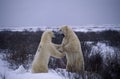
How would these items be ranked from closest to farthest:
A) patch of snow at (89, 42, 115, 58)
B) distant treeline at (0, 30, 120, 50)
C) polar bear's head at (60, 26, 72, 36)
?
polar bear's head at (60, 26, 72, 36)
patch of snow at (89, 42, 115, 58)
distant treeline at (0, 30, 120, 50)

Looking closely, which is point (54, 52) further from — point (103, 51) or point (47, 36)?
point (103, 51)

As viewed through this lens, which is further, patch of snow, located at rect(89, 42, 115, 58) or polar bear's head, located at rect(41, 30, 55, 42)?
patch of snow, located at rect(89, 42, 115, 58)

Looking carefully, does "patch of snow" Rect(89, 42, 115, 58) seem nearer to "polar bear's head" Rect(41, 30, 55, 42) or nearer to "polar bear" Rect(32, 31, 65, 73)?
"polar bear's head" Rect(41, 30, 55, 42)

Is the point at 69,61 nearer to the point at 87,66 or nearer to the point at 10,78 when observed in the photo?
the point at 87,66

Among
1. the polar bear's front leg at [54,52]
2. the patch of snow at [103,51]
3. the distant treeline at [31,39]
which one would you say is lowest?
the patch of snow at [103,51]

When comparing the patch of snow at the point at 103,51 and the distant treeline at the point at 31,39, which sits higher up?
the distant treeline at the point at 31,39

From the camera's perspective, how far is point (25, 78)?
13.0 feet

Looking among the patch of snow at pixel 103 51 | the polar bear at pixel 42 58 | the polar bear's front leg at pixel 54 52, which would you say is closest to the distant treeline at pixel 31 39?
the patch of snow at pixel 103 51

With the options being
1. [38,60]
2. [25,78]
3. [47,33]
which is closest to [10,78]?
[25,78]

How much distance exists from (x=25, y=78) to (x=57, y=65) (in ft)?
8.38

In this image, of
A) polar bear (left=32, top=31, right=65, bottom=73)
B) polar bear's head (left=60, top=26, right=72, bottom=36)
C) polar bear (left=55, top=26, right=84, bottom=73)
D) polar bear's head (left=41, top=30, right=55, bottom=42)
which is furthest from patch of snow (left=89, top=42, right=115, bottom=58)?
polar bear (left=32, top=31, right=65, bottom=73)

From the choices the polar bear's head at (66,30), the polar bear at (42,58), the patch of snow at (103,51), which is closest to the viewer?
the polar bear at (42,58)

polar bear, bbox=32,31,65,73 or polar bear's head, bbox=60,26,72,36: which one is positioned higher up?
polar bear's head, bbox=60,26,72,36

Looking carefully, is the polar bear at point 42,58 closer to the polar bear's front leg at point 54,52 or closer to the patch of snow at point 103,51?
the polar bear's front leg at point 54,52
